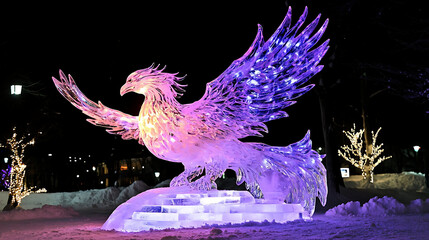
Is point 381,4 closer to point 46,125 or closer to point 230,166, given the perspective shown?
point 230,166

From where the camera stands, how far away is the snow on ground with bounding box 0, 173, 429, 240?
7.76 metres

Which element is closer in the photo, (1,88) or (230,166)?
(230,166)

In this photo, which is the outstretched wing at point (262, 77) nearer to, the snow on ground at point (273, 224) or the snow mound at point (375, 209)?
the snow on ground at point (273, 224)

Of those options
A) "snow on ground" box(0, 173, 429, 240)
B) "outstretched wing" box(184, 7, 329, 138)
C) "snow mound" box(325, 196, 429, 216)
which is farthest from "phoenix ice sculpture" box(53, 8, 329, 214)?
"snow mound" box(325, 196, 429, 216)

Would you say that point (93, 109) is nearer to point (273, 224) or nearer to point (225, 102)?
point (225, 102)

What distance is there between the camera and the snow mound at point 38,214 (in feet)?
48.1

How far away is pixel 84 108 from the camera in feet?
32.6

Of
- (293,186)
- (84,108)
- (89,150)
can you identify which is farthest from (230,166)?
(89,150)

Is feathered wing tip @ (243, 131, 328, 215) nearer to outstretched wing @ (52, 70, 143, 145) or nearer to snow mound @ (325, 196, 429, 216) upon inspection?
snow mound @ (325, 196, 429, 216)

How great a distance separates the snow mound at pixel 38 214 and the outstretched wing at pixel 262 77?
8319 millimetres

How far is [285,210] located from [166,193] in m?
2.70

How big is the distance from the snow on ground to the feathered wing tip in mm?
684

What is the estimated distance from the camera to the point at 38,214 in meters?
15.3

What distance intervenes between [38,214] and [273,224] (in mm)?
9327
